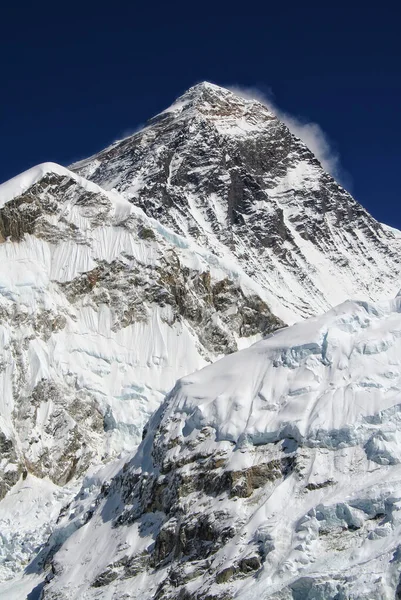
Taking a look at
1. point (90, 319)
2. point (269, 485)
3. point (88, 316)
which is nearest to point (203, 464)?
point (269, 485)

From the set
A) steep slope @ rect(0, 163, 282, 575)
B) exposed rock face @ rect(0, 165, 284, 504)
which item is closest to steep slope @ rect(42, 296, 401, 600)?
steep slope @ rect(0, 163, 282, 575)

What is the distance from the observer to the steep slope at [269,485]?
5422 cm

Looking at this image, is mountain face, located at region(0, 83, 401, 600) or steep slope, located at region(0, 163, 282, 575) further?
steep slope, located at region(0, 163, 282, 575)

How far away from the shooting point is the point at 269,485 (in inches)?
2402

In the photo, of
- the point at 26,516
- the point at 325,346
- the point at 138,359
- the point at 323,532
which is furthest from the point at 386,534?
the point at 138,359

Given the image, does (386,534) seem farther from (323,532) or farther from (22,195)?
(22,195)

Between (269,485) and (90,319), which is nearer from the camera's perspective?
(269,485)

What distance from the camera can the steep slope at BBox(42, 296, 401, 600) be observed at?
2135 inches

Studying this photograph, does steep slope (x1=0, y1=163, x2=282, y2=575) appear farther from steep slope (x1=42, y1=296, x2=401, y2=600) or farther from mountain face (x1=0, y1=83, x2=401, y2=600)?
A: steep slope (x1=42, y1=296, x2=401, y2=600)

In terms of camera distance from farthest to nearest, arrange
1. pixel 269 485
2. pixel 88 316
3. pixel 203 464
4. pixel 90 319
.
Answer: pixel 88 316
pixel 90 319
pixel 203 464
pixel 269 485

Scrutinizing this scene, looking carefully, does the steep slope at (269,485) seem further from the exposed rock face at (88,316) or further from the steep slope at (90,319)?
the exposed rock face at (88,316)

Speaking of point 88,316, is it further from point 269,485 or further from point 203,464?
point 269,485

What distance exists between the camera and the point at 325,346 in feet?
228

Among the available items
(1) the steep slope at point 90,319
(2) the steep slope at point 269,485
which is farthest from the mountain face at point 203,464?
(1) the steep slope at point 90,319
